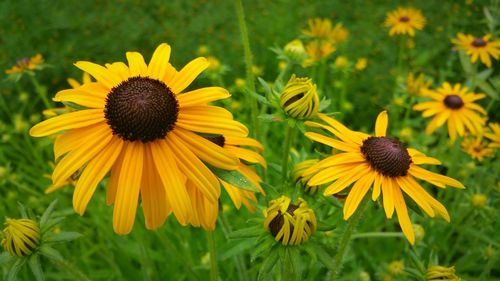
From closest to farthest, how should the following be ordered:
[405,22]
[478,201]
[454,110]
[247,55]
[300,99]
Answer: [300,99]
[247,55]
[478,201]
[454,110]
[405,22]

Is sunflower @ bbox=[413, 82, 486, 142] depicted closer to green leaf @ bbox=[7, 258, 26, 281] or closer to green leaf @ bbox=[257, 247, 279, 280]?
green leaf @ bbox=[257, 247, 279, 280]

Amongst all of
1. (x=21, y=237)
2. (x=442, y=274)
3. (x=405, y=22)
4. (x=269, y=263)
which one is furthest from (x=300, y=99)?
(x=405, y=22)

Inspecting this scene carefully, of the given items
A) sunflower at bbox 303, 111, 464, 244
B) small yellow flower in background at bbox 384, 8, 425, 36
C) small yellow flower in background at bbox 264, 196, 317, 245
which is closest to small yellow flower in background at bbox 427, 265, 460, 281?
sunflower at bbox 303, 111, 464, 244

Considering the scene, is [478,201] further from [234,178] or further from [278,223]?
[234,178]

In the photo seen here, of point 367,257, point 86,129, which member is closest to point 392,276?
point 367,257

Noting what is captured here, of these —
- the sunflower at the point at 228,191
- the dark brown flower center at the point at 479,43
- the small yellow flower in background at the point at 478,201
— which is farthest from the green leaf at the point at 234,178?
the dark brown flower center at the point at 479,43

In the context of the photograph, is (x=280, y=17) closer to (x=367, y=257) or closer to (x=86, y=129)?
(x=367, y=257)

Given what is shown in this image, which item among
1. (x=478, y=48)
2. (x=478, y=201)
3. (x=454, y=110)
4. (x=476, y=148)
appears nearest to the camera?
(x=478, y=201)

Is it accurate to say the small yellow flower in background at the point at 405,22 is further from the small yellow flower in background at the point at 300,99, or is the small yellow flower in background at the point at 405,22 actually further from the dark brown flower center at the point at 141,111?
the dark brown flower center at the point at 141,111
